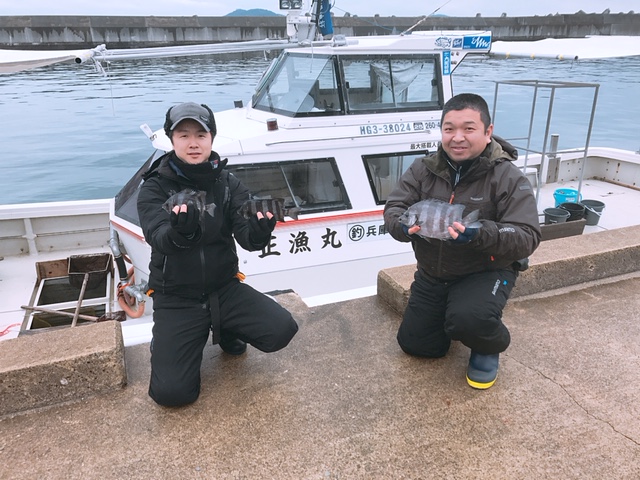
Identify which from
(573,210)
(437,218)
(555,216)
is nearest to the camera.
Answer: (437,218)

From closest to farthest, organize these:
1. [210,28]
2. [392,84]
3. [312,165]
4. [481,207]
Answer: [481,207] < [312,165] < [392,84] < [210,28]

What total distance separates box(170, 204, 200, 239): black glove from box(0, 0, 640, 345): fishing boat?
2657 millimetres

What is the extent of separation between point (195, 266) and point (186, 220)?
43 cm

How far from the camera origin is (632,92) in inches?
1178

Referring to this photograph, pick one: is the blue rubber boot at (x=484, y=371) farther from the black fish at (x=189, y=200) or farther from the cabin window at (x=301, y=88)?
the cabin window at (x=301, y=88)

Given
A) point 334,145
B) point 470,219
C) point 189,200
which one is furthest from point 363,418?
point 334,145

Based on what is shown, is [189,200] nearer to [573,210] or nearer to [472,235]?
[472,235]

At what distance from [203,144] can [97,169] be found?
14.5 m

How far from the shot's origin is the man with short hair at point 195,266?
8.14 ft

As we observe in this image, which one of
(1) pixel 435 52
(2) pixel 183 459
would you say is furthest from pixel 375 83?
(2) pixel 183 459

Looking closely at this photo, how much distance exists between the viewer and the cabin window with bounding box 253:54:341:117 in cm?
543

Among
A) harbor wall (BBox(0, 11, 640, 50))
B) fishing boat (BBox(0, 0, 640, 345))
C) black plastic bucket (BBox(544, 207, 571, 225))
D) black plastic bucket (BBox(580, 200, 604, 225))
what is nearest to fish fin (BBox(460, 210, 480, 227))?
fishing boat (BBox(0, 0, 640, 345))

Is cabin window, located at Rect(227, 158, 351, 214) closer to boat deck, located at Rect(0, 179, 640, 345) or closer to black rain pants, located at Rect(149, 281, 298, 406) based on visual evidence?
boat deck, located at Rect(0, 179, 640, 345)

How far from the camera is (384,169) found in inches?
221
